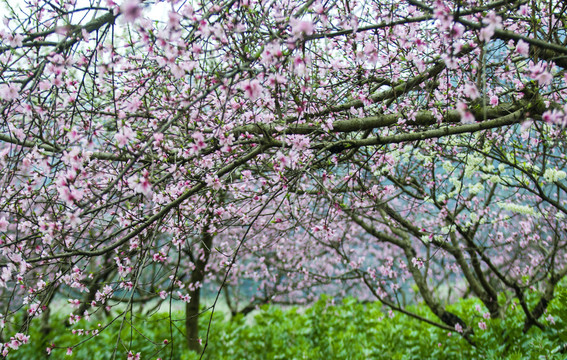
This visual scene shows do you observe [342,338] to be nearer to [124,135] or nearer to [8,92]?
[124,135]

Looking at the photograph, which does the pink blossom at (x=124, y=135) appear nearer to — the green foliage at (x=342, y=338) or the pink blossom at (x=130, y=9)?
the pink blossom at (x=130, y=9)

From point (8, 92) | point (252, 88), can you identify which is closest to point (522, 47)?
point (252, 88)

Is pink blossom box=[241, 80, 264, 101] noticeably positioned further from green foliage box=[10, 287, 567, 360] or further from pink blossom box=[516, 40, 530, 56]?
green foliage box=[10, 287, 567, 360]

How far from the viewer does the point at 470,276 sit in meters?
5.23

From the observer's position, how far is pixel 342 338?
6.14 metres

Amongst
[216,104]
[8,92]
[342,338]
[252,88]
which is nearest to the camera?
[252,88]

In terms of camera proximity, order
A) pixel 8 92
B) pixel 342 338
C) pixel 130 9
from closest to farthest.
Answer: pixel 130 9 → pixel 8 92 → pixel 342 338

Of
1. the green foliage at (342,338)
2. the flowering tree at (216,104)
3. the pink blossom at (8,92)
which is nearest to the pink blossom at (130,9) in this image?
the flowering tree at (216,104)

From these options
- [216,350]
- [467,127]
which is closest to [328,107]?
[467,127]

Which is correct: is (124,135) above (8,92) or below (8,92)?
below

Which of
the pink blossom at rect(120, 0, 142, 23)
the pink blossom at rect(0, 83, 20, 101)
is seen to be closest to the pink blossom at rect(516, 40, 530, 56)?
the pink blossom at rect(120, 0, 142, 23)

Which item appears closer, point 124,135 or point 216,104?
point 124,135

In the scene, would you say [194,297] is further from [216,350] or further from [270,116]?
[270,116]

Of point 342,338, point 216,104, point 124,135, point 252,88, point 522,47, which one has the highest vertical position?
point 216,104
